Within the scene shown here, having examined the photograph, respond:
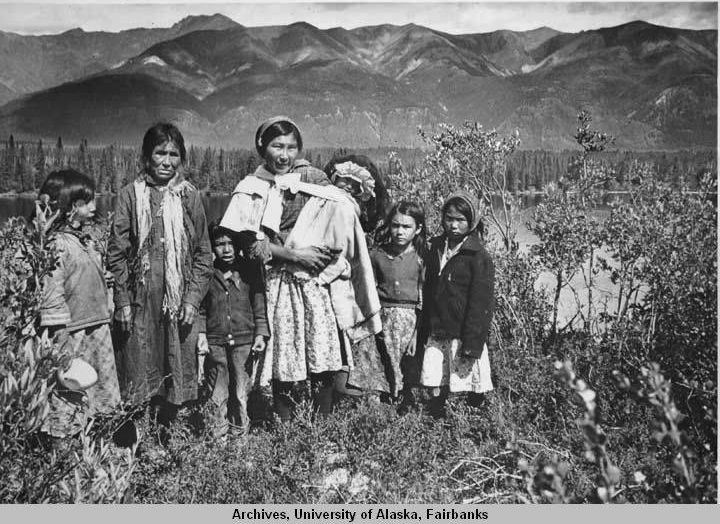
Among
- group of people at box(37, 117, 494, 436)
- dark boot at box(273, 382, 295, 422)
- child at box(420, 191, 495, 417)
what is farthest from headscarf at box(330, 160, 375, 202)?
dark boot at box(273, 382, 295, 422)

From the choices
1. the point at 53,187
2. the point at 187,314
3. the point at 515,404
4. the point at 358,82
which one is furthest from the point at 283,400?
the point at 358,82

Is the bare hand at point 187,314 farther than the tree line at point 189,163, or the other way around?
the tree line at point 189,163

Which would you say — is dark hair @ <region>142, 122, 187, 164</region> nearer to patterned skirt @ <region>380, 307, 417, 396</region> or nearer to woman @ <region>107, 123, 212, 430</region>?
woman @ <region>107, 123, 212, 430</region>

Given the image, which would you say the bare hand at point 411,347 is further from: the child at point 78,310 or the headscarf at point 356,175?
the child at point 78,310

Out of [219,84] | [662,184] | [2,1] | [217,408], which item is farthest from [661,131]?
[2,1]

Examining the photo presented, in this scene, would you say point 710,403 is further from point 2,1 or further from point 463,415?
point 2,1

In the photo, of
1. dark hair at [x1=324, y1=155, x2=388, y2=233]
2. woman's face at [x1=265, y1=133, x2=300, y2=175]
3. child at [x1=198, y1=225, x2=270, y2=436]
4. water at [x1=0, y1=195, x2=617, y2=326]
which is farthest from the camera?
A: dark hair at [x1=324, y1=155, x2=388, y2=233]

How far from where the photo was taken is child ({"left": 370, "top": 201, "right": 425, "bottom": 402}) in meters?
3.95

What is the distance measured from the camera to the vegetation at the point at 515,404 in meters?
2.42

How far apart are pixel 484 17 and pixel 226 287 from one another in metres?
2.66

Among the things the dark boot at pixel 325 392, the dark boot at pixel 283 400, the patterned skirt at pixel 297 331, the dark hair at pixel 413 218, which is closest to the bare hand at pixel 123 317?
the patterned skirt at pixel 297 331

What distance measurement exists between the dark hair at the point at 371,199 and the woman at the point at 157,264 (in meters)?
1.07

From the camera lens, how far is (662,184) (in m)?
4.57

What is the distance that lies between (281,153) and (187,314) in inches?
46.2
